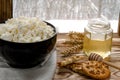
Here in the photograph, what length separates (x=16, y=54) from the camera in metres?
0.75

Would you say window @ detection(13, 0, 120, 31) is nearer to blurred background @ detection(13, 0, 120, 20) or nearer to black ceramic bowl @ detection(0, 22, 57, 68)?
blurred background @ detection(13, 0, 120, 20)

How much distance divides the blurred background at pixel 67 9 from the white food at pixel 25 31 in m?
0.33

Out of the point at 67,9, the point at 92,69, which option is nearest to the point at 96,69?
the point at 92,69

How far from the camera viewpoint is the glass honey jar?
35.8 inches

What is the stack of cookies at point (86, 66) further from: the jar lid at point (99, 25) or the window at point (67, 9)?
the window at point (67, 9)

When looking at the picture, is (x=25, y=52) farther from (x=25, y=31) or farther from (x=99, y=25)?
(x=99, y=25)

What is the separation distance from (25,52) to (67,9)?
0.47 meters

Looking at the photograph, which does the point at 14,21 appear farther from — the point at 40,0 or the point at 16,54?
the point at 40,0

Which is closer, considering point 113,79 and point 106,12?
point 113,79

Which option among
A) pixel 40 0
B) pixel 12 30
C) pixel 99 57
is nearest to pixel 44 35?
pixel 12 30

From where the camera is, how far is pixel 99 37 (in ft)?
3.01

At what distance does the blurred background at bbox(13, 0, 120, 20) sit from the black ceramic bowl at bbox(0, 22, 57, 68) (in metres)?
0.39

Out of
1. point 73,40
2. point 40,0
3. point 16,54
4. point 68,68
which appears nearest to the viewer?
Answer: point 16,54

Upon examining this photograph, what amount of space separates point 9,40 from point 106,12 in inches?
22.2
